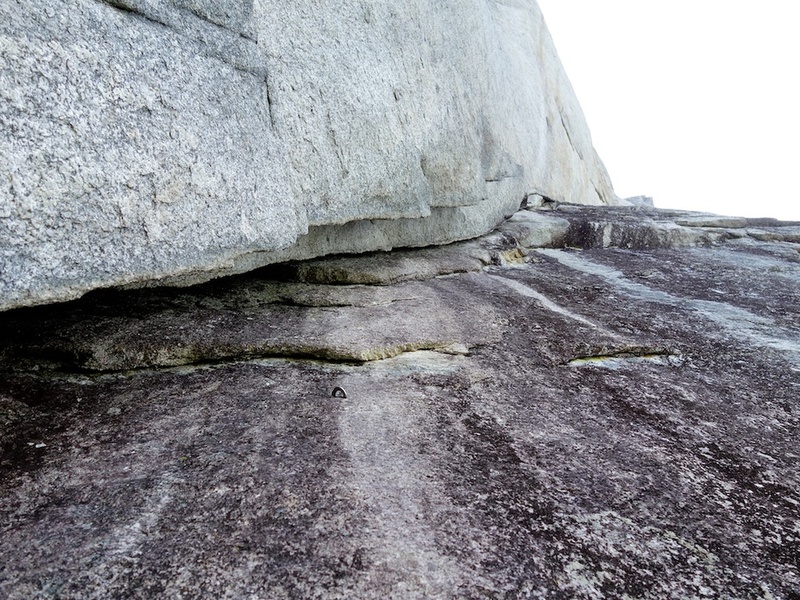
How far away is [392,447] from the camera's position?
3.14 metres

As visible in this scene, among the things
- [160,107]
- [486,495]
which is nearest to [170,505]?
[486,495]

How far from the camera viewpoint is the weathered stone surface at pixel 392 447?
90.8 inches


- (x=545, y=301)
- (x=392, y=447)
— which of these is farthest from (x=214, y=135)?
(x=545, y=301)

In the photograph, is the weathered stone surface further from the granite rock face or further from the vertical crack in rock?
the granite rock face

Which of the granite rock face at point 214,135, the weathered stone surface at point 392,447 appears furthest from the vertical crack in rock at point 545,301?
the granite rock face at point 214,135

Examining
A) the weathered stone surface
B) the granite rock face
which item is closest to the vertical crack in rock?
the weathered stone surface

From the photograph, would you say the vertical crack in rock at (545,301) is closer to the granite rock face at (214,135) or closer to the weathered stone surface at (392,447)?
the weathered stone surface at (392,447)

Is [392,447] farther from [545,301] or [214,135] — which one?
[545,301]

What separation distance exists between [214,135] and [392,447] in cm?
227

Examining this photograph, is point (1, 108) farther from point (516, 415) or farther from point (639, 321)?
point (639, 321)

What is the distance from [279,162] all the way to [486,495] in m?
2.80

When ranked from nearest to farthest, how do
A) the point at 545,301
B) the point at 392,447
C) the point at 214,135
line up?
the point at 392,447, the point at 214,135, the point at 545,301

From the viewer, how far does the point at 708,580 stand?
2.32m

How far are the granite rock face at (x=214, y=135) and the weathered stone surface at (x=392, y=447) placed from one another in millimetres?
783
